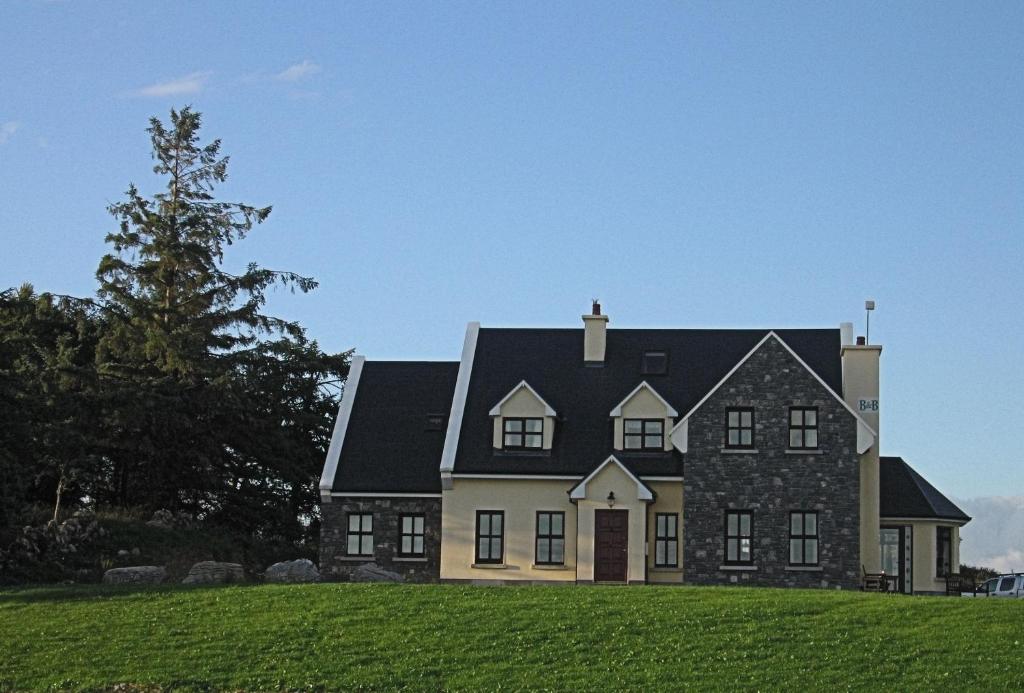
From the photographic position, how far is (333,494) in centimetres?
4525

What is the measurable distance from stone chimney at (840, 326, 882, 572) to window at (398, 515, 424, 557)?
12.8m

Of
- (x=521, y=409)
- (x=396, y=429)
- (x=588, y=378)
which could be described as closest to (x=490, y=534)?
(x=521, y=409)

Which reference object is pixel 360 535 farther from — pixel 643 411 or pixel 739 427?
pixel 739 427

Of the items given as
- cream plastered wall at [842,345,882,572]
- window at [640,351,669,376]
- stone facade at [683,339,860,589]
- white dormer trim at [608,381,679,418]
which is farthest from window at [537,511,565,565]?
cream plastered wall at [842,345,882,572]

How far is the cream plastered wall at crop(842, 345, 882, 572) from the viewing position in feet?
143

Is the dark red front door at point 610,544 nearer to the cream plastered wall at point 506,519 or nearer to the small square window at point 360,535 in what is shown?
the cream plastered wall at point 506,519

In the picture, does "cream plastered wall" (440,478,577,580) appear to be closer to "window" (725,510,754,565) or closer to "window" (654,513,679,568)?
"window" (654,513,679,568)

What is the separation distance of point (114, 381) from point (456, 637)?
24.3 meters

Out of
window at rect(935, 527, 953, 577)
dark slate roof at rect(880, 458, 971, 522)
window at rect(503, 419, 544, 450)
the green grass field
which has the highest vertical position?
window at rect(503, 419, 544, 450)

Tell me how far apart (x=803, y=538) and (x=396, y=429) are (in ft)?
42.4

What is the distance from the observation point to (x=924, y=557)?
44.7m

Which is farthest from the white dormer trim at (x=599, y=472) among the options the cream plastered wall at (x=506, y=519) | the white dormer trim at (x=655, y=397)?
the white dormer trim at (x=655, y=397)

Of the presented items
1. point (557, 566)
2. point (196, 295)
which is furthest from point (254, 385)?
point (557, 566)

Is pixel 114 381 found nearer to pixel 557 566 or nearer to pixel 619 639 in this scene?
pixel 557 566
